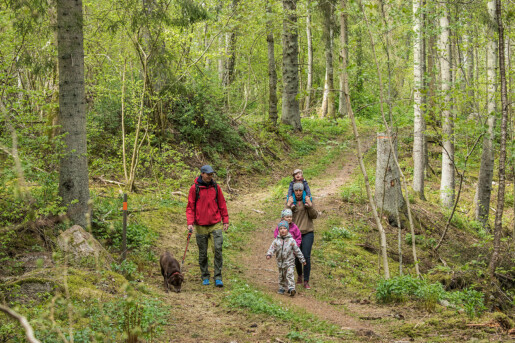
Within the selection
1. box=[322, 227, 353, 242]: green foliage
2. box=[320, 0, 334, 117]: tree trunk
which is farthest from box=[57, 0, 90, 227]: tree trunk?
box=[320, 0, 334, 117]: tree trunk

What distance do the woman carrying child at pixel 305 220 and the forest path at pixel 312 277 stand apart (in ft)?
1.40

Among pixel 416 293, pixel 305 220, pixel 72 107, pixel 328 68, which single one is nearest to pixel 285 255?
pixel 305 220

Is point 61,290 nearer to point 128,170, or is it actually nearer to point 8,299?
point 8,299

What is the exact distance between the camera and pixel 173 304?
21.5ft

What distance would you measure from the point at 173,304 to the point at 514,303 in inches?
221

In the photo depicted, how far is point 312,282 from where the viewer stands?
8984mm

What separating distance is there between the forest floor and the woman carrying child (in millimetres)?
441

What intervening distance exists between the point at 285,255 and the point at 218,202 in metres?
1.56

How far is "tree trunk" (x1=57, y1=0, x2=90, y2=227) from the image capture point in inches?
300

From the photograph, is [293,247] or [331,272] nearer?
[293,247]

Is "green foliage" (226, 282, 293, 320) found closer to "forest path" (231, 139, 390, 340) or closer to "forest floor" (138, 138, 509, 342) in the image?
"forest floor" (138, 138, 509, 342)

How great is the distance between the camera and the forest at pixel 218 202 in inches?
222

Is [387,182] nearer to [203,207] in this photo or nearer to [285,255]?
[285,255]

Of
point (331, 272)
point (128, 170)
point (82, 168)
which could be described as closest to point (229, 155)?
point (128, 170)
